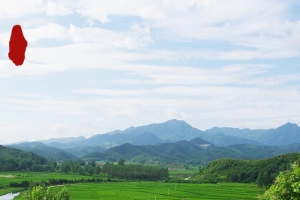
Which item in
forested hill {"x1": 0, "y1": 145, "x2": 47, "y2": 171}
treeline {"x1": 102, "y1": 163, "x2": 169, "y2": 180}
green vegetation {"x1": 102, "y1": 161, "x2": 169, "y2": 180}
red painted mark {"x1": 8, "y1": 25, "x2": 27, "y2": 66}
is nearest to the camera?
red painted mark {"x1": 8, "y1": 25, "x2": 27, "y2": 66}

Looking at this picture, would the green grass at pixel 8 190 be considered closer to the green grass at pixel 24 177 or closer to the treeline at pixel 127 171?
the green grass at pixel 24 177

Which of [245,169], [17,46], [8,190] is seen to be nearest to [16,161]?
[8,190]

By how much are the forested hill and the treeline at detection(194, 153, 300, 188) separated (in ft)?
170

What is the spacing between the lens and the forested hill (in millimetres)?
100812

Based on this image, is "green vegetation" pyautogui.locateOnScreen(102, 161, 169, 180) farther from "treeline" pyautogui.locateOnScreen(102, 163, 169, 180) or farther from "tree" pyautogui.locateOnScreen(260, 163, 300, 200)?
"tree" pyautogui.locateOnScreen(260, 163, 300, 200)

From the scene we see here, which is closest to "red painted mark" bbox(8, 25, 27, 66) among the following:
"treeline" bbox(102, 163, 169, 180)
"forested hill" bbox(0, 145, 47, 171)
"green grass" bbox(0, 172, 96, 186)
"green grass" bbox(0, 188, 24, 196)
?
"green grass" bbox(0, 188, 24, 196)

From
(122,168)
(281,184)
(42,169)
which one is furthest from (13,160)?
(281,184)

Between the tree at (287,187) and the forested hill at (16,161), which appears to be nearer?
the tree at (287,187)

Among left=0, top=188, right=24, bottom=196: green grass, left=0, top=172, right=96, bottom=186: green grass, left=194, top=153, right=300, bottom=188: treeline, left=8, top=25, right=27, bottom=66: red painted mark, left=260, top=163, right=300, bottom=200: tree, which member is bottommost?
left=0, top=188, right=24, bottom=196: green grass

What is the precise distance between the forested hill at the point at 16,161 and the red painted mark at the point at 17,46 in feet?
344

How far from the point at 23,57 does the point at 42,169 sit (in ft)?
359

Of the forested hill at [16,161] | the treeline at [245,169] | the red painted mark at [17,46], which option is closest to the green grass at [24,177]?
the forested hill at [16,161]

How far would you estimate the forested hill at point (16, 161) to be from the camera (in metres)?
101

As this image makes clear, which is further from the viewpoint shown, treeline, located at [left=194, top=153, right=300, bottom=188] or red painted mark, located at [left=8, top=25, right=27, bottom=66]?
treeline, located at [left=194, top=153, right=300, bottom=188]
